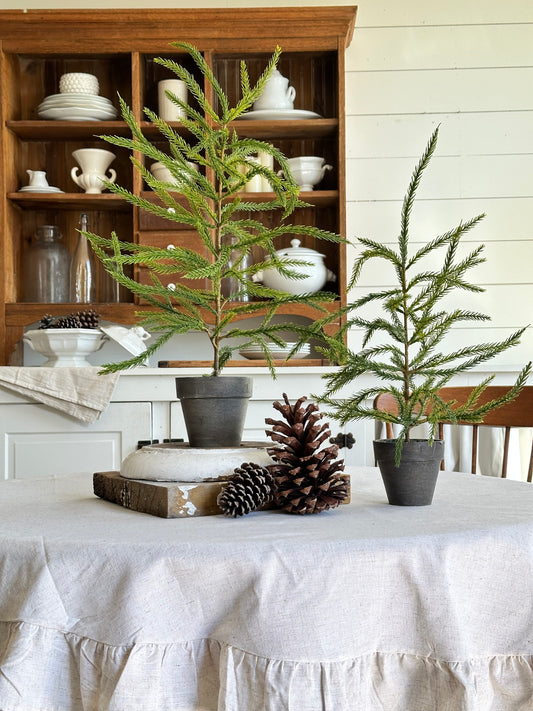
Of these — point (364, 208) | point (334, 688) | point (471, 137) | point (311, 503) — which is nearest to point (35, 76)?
point (364, 208)

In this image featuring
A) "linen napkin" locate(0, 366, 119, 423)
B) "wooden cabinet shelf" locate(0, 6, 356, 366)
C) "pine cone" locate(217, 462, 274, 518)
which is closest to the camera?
"pine cone" locate(217, 462, 274, 518)

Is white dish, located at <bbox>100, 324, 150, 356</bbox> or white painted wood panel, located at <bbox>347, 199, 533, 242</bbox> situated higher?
white painted wood panel, located at <bbox>347, 199, 533, 242</bbox>

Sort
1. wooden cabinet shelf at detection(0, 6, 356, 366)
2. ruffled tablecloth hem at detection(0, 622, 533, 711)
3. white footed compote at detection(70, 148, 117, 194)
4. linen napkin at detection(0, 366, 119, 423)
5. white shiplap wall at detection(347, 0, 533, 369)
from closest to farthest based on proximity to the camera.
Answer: ruffled tablecloth hem at detection(0, 622, 533, 711) → linen napkin at detection(0, 366, 119, 423) → wooden cabinet shelf at detection(0, 6, 356, 366) → white footed compote at detection(70, 148, 117, 194) → white shiplap wall at detection(347, 0, 533, 369)

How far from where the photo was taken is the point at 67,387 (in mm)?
2326

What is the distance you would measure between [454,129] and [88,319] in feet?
4.82

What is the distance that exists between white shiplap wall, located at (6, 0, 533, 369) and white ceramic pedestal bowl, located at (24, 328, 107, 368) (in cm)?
95

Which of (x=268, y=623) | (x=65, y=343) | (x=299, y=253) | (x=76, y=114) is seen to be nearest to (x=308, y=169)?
(x=299, y=253)

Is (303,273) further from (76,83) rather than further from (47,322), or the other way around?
(76,83)

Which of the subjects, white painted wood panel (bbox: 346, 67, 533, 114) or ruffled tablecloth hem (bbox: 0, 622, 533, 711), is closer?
ruffled tablecloth hem (bbox: 0, 622, 533, 711)

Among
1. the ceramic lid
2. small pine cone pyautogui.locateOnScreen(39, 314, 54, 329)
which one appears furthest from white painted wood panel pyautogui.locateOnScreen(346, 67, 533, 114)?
small pine cone pyautogui.locateOnScreen(39, 314, 54, 329)

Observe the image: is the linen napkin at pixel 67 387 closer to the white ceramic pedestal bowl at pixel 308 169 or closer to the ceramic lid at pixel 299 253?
the ceramic lid at pixel 299 253

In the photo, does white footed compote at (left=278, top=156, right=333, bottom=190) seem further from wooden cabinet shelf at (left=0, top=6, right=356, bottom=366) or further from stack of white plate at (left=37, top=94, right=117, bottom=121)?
stack of white plate at (left=37, top=94, right=117, bottom=121)

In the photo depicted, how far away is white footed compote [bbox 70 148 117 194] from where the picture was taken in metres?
2.74

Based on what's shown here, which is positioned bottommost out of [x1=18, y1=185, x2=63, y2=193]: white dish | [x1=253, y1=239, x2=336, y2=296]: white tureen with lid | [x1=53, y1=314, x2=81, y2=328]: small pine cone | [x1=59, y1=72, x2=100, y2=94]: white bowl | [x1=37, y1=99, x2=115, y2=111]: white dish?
[x1=53, y1=314, x2=81, y2=328]: small pine cone
